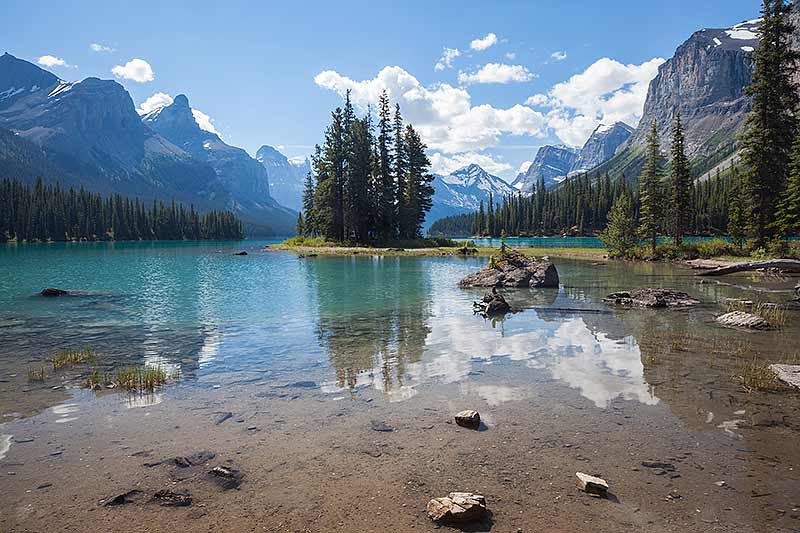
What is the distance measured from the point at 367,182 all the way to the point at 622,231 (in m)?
45.5

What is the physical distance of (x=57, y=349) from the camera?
56.6 feet

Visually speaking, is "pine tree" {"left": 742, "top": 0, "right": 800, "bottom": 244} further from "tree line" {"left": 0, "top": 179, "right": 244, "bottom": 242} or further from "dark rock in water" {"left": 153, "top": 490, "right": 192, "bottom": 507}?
"tree line" {"left": 0, "top": 179, "right": 244, "bottom": 242}

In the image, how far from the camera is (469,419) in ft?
32.5

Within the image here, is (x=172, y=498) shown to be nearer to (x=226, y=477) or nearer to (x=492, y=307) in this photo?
(x=226, y=477)

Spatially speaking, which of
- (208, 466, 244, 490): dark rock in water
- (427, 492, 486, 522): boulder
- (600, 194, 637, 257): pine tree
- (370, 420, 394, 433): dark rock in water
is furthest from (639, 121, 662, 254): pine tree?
(208, 466, 244, 490): dark rock in water

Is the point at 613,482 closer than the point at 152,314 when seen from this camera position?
Yes

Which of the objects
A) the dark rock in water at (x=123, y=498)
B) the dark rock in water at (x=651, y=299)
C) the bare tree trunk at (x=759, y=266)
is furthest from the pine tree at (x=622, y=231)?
the dark rock in water at (x=123, y=498)

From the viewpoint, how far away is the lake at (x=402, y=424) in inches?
271

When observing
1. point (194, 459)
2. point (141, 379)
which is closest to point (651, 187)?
point (141, 379)

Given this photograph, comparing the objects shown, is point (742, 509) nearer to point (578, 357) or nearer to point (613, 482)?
point (613, 482)

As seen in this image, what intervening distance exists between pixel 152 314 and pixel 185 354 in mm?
10345

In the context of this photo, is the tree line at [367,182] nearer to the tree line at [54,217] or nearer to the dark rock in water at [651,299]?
the dark rock in water at [651,299]

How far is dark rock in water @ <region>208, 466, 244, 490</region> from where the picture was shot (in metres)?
7.54

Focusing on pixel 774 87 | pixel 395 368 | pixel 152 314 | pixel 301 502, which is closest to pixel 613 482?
pixel 301 502
